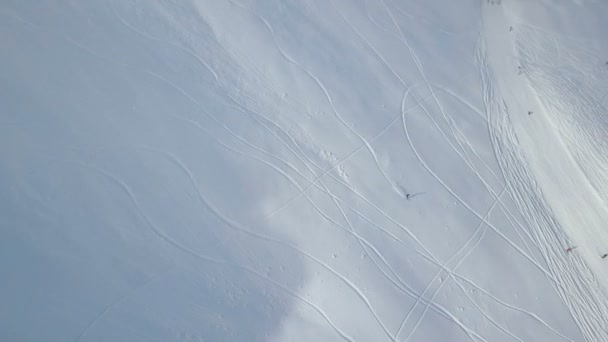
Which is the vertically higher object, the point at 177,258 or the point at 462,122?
the point at 462,122

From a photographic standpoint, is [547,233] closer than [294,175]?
No

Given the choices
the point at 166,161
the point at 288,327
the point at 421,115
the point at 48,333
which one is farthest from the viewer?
the point at 421,115

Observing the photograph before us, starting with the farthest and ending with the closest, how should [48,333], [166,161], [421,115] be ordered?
[421,115]
[166,161]
[48,333]

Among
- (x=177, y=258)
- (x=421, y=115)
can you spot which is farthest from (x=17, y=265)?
(x=421, y=115)

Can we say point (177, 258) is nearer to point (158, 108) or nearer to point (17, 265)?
point (17, 265)

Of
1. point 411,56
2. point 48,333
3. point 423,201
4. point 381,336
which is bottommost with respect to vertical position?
point 381,336

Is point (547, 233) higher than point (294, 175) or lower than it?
lower

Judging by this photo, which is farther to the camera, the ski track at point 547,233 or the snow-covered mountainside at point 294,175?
the ski track at point 547,233

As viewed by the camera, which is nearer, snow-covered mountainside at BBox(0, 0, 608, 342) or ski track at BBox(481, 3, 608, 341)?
snow-covered mountainside at BBox(0, 0, 608, 342)
